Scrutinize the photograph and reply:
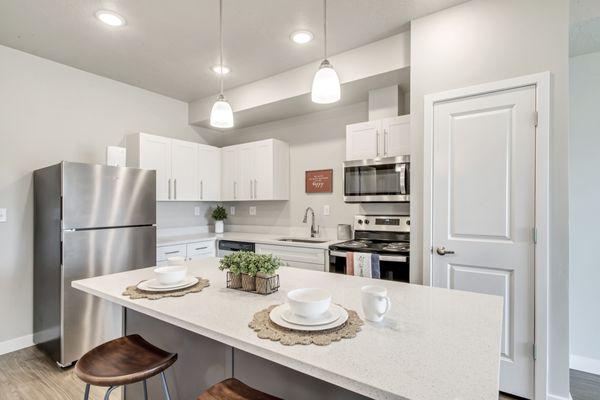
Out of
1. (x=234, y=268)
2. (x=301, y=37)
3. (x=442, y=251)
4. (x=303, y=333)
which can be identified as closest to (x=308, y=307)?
(x=303, y=333)

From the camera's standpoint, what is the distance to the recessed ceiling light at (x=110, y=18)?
2301 millimetres

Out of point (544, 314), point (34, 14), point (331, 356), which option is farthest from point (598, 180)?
point (34, 14)

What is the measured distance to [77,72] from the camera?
3252 mm

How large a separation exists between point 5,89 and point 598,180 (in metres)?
5.05

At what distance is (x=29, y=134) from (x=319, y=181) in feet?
9.59

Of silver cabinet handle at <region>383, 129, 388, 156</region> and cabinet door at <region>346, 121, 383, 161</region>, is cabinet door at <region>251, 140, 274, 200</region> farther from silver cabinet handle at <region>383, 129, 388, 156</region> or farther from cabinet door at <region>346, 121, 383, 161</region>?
silver cabinet handle at <region>383, 129, 388, 156</region>

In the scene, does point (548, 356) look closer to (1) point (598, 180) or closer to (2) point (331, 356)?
(1) point (598, 180)

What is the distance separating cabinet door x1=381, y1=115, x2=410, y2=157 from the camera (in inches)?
110

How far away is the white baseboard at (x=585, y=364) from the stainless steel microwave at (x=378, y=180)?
5.86 feet

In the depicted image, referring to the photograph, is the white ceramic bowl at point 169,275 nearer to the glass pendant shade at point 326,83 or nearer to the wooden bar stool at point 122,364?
the wooden bar stool at point 122,364

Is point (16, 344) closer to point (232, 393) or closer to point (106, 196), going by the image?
point (106, 196)

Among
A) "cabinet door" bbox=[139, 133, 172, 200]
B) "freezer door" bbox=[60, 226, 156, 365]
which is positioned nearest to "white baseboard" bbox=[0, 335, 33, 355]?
"freezer door" bbox=[60, 226, 156, 365]

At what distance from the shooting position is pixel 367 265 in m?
2.61

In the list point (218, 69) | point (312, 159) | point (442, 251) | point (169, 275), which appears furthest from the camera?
point (312, 159)
